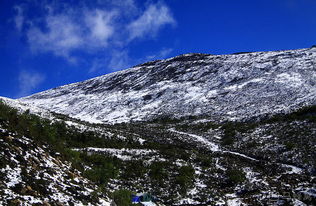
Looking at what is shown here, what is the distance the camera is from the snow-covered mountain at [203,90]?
5262 cm

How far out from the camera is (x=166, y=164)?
23000mm

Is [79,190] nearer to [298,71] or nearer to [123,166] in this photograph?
[123,166]

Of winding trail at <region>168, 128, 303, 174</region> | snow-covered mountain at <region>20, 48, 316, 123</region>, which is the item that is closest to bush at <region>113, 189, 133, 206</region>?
winding trail at <region>168, 128, 303, 174</region>

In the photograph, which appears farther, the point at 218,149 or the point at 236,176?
the point at 218,149

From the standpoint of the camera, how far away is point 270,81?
62.2 m

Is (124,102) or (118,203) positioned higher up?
(124,102)

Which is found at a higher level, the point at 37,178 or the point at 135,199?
the point at 37,178

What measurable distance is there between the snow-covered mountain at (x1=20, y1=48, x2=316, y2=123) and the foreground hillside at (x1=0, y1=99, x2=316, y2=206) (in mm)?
12849

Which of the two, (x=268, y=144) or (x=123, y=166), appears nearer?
(x=123, y=166)

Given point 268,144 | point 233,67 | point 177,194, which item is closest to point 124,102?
point 233,67

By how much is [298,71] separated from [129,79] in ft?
188

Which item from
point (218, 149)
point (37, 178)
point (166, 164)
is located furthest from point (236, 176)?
point (37, 178)

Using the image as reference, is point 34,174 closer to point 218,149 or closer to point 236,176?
point 236,176

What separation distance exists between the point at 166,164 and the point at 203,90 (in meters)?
49.1
